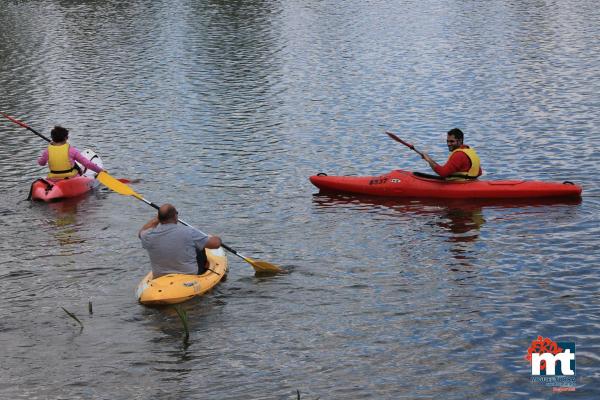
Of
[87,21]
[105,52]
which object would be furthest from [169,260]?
[87,21]

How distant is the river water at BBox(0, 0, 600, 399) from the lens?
1339 cm

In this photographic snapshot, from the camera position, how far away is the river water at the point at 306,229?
13391 mm

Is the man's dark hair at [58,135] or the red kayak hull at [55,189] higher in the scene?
the man's dark hair at [58,135]

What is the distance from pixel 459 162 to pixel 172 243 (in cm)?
774

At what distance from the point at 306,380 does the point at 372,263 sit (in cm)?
491

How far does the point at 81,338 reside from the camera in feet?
47.0

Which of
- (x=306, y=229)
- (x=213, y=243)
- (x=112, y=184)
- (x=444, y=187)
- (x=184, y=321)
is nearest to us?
(x=184, y=321)

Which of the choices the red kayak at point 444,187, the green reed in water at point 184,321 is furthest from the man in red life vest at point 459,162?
the green reed in water at point 184,321

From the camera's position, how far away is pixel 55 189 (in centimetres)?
2138

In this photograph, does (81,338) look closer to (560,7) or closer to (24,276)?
(24,276)

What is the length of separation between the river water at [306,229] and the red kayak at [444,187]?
11.4 inches

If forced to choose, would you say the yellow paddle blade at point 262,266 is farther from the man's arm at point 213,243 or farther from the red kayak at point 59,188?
the red kayak at point 59,188

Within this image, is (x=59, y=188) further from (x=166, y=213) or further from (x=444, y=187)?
(x=444, y=187)

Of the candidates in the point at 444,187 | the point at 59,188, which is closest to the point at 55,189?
the point at 59,188
